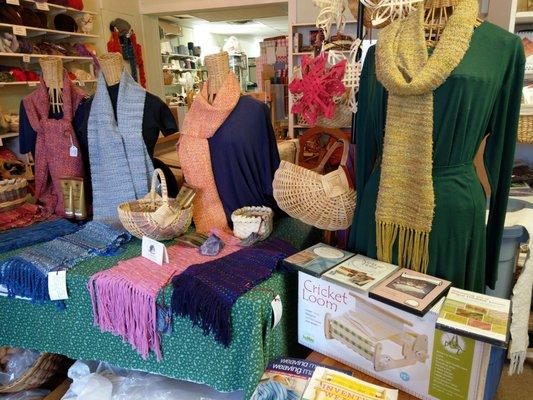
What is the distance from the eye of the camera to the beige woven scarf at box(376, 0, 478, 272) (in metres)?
0.88

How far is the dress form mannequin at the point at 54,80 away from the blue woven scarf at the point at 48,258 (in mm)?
613

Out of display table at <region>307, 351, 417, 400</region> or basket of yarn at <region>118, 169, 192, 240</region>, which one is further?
basket of yarn at <region>118, 169, 192, 240</region>

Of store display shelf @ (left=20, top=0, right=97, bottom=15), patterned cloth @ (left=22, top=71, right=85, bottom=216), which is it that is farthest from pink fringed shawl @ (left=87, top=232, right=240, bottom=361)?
store display shelf @ (left=20, top=0, right=97, bottom=15)

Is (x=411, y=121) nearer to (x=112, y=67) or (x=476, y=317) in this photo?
(x=476, y=317)

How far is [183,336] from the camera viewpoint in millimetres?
1177

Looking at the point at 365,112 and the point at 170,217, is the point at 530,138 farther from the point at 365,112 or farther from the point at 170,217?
the point at 170,217

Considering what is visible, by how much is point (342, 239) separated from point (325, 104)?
47 cm

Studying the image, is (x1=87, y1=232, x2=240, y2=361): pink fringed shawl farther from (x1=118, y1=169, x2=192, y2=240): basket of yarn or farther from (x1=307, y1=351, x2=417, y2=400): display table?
(x1=307, y1=351, x2=417, y2=400): display table

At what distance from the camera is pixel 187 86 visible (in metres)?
6.63

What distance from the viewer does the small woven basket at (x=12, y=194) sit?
168 cm

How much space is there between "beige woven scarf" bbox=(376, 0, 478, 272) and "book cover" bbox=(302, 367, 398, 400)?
0.34 meters

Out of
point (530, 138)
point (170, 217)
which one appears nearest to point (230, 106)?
point (170, 217)

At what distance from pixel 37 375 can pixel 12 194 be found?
78 cm

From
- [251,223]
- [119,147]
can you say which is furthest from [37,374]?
[251,223]
